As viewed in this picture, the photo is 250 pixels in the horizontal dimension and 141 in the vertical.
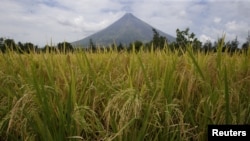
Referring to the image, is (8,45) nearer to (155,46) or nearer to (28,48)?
(28,48)

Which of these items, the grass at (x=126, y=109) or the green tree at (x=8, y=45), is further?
the green tree at (x=8, y=45)

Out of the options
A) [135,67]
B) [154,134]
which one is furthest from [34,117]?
[135,67]

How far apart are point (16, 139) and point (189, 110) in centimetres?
113

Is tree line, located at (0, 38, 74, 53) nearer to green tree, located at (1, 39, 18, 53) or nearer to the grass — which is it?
green tree, located at (1, 39, 18, 53)

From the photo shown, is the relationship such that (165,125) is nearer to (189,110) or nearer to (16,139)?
(189,110)

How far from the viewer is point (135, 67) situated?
2412 mm

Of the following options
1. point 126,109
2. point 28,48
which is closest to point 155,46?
point 28,48

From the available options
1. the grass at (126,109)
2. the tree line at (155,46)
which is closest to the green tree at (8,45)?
the tree line at (155,46)

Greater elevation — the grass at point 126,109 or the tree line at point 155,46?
the tree line at point 155,46

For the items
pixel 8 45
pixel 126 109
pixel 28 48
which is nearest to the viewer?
pixel 126 109

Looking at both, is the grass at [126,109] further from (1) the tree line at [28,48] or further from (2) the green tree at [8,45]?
(2) the green tree at [8,45]

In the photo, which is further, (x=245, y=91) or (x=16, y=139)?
(x=245, y=91)

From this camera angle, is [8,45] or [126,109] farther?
[8,45]

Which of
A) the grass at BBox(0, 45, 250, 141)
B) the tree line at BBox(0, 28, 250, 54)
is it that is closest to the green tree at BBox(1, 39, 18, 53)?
the tree line at BBox(0, 28, 250, 54)
